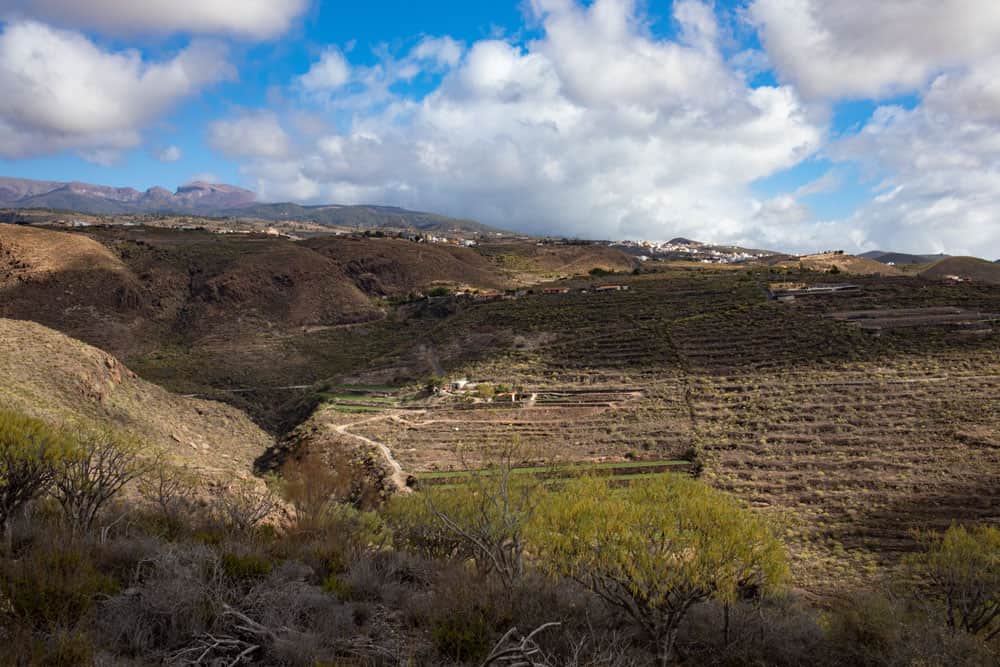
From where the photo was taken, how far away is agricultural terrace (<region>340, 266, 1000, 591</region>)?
89.0ft

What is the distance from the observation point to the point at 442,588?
10703 mm

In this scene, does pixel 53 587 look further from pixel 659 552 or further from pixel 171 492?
pixel 171 492

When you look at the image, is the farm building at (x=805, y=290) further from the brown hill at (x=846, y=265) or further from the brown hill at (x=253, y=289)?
the brown hill at (x=253, y=289)

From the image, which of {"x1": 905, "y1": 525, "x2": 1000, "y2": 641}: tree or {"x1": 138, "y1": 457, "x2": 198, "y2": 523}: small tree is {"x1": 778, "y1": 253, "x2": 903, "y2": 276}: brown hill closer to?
{"x1": 905, "y1": 525, "x2": 1000, "y2": 641}: tree

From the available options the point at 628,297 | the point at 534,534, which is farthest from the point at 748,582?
the point at 628,297

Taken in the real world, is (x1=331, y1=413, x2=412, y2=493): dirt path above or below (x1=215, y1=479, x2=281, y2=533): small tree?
below

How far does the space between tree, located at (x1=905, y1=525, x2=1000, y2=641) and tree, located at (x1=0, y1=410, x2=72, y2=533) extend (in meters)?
23.4

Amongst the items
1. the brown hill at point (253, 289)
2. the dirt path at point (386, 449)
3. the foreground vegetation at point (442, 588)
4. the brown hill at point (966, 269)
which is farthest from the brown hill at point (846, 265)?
the foreground vegetation at point (442, 588)

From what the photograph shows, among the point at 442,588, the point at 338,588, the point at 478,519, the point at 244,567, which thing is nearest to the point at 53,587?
the point at 244,567

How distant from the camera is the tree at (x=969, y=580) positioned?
1489 centimetres

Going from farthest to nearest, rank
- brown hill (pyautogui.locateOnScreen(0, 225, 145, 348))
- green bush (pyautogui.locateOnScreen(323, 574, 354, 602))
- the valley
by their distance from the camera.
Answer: brown hill (pyautogui.locateOnScreen(0, 225, 145, 348))
the valley
green bush (pyautogui.locateOnScreen(323, 574, 354, 602))

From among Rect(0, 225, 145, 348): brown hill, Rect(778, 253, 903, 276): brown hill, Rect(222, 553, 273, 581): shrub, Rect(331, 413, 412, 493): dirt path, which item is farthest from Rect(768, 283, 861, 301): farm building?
Rect(0, 225, 145, 348): brown hill

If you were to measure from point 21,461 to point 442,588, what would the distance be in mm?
9813

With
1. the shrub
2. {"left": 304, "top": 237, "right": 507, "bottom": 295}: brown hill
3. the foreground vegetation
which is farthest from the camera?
{"left": 304, "top": 237, "right": 507, "bottom": 295}: brown hill
